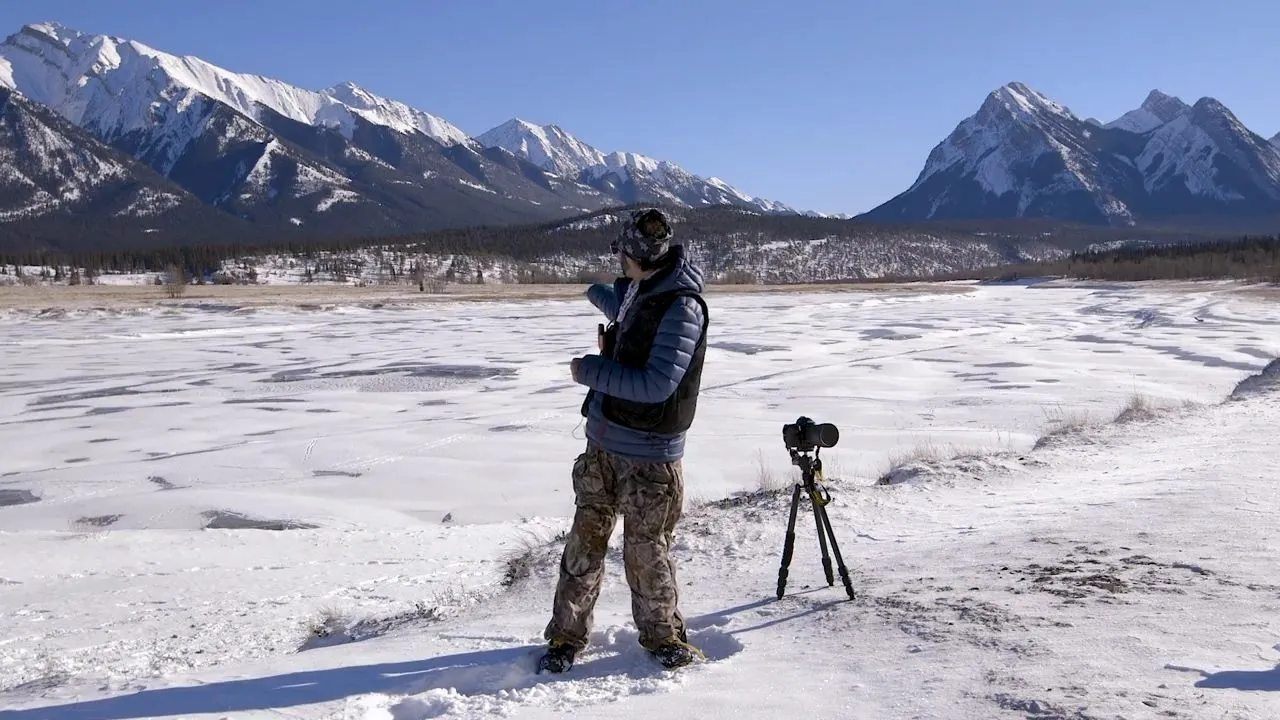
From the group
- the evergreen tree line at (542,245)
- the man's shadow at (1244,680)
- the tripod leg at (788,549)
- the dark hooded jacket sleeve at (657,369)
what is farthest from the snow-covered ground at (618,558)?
the evergreen tree line at (542,245)

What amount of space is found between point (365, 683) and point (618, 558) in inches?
99.3

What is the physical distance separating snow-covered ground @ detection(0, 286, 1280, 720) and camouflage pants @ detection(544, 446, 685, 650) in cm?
20

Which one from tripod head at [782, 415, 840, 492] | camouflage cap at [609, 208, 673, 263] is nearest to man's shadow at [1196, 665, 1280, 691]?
tripod head at [782, 415, 840, 492]

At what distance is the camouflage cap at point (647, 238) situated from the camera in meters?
3.86

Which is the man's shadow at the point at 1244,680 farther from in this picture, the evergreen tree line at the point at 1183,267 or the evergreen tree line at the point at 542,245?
the evergreen tree line at the point at 542,245

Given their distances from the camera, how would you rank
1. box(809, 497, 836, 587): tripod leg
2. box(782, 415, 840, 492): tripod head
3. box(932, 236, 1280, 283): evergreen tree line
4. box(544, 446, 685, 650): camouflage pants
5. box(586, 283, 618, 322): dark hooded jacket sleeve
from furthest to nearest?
box(932, 236, 1280, 283): evergreen tree line < box(809, 497, 836, 587): tripod leg < box(782, 415, 840, 492): tripod head < box(586, 283, 618, 322): dark hooded jacket sleeve < box(544, 446, 685, 650): camouflage pants

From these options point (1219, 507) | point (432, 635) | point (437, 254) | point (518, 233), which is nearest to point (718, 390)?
point (1219, 507)

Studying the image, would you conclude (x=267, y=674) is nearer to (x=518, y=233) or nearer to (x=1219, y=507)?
(x=1219, y=507)

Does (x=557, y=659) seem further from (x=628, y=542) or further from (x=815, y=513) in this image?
(x=815, y=513)

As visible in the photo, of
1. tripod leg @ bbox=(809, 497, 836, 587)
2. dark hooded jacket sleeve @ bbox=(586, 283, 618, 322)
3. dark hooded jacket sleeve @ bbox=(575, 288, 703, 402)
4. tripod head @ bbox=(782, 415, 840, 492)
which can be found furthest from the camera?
tripod leg @ bbox=(809, 497, 836, 587)

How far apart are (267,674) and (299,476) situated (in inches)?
248

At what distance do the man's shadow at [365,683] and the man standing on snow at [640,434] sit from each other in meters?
0.13

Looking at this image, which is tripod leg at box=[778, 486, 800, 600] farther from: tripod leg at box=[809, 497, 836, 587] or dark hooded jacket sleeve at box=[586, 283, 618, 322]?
dark hooded jacket sleeve at box=[586, 283, 618, 322]

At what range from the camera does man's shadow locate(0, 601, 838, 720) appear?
389 centimetres
